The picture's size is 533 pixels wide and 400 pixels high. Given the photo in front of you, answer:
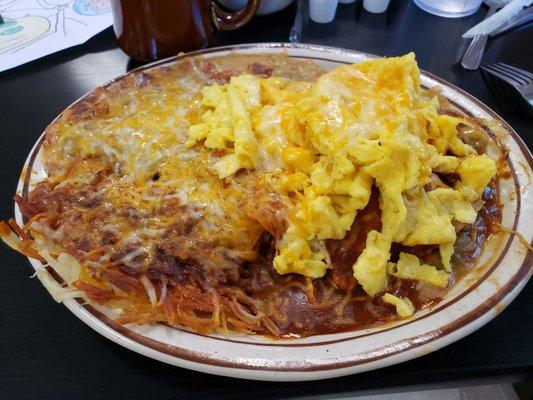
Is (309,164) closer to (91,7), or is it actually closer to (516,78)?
(516,78)

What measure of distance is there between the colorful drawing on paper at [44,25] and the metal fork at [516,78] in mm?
1941

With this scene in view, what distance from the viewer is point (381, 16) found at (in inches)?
101

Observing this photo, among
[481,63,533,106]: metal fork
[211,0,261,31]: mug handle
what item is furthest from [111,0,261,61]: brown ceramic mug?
[481,63,533,106]: metal fork

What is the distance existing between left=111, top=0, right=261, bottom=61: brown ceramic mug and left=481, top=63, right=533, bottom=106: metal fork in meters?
1.13

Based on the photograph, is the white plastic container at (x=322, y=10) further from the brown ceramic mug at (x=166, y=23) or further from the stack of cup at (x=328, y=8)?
the brown ceramic mug at (x=166, y=23)

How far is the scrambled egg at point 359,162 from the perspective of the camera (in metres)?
1.15

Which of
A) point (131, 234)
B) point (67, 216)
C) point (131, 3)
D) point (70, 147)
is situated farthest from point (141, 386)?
point (131, 3)

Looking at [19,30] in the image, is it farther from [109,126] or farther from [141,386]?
[141,386]

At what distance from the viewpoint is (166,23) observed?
71.7 inches

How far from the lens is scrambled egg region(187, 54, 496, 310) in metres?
1.15

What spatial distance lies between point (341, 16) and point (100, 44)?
1336 mm

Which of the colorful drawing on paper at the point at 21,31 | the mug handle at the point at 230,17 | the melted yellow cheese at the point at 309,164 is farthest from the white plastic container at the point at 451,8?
the colorful drawing on paper at the point at 21,31

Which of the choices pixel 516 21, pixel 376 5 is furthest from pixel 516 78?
pixel 376 5

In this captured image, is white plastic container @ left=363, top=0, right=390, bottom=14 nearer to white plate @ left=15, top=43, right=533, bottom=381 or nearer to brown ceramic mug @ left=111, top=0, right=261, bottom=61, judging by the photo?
brown ceramic mug @ left=111, top=0, right=261, bottom=61
